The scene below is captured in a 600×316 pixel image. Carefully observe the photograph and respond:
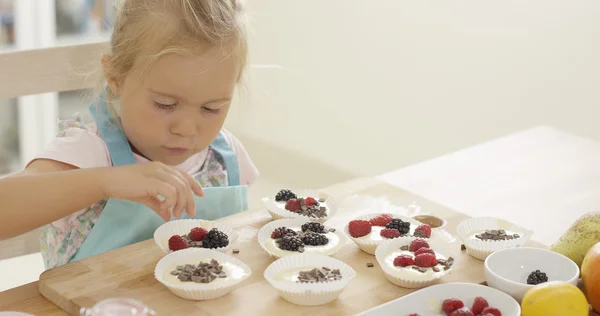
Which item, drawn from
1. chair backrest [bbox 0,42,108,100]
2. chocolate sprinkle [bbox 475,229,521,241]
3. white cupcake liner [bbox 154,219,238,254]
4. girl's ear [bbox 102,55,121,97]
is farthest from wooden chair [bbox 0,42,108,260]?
chocolate sprinkle [bbox 475,229,521,241]

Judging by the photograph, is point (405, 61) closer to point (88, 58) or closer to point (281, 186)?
point (281, 186)

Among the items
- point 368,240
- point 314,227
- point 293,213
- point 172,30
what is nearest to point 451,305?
point 368,240

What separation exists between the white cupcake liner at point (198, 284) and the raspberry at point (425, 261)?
1.02 ft

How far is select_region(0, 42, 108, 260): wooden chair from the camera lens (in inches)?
82.1

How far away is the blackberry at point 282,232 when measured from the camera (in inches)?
66.6

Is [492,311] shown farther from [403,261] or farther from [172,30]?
[172,30]

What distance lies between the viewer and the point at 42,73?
2.13 m

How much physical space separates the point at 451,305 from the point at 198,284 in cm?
43

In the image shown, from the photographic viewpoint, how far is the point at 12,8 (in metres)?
4.23

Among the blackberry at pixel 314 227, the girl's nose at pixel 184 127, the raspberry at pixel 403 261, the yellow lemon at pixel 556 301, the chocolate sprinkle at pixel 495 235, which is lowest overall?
the blackberry at pixel 314 227

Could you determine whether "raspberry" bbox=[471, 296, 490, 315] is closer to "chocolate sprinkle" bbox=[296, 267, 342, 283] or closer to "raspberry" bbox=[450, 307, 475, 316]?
"raspberry" bbox=[450, 307, 475, 316]

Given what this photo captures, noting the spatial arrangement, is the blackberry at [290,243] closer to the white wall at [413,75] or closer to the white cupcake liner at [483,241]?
the white cupcake liner at [483,241]

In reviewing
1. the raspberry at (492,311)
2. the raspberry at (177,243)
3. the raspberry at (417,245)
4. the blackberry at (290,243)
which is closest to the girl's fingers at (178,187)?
the raspberry at (177,243)

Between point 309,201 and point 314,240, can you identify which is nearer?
point 314,240
